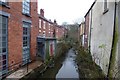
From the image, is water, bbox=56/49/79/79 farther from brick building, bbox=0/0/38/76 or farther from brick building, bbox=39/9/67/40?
brick building, bbox=39/9/67/40

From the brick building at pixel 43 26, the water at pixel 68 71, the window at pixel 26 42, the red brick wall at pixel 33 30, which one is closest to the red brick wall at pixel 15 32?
the window at pixel 26 42

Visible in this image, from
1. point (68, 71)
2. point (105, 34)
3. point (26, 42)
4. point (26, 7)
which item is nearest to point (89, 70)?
point (105, 34)

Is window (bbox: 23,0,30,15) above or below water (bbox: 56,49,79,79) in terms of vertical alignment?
above

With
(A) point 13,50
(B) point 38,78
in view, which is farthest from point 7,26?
(B) point 38,78

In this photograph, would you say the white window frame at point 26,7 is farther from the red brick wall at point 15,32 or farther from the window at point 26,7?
the red brick wall at point 15,32

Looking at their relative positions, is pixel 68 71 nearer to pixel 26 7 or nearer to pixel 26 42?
pixel 26 42

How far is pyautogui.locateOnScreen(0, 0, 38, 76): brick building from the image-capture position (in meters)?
9.41

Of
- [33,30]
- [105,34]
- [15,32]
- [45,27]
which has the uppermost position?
[45,27]

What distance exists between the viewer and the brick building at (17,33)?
9.41 metres

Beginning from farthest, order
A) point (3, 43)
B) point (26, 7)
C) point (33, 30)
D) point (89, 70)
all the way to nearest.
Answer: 1. point (33, 30)
2. point (26, 7)
3. point (89, 70)
4. point (3, 43)

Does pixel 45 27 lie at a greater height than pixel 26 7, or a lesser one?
lesser

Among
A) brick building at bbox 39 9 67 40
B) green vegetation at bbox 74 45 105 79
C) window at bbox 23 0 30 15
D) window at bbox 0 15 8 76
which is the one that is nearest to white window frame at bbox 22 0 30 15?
window at bbox 23 0 30 15

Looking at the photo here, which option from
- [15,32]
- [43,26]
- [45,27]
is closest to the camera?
[15,32]

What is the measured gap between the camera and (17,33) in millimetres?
11070
